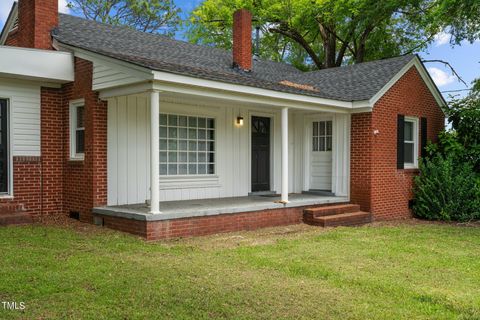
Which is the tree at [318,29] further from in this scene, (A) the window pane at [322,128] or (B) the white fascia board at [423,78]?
(A) the window pane at [322,128]

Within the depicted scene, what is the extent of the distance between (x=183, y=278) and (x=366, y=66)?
1001 centimetres

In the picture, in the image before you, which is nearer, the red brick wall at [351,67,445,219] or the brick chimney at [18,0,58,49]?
the brick chimney at [18,0,58,49]

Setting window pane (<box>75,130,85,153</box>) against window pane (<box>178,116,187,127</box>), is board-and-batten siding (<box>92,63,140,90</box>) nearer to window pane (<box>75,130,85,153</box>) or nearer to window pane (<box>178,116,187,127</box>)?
window pane (<box>75,130,85,153</box>)

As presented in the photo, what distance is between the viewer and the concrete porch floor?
7746 millimetres

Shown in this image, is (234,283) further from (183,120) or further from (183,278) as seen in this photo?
(183,120)

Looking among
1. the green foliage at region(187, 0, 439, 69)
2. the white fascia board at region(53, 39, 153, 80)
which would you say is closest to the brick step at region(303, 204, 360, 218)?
the white fascia board at region(53, 39, 153, 80)

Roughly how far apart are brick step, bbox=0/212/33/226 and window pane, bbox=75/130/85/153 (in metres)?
1.59

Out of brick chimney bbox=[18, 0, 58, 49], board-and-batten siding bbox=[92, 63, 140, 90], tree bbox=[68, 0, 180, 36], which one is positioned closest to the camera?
board-and-batten siding bbox=[92, 63, 140, 90]

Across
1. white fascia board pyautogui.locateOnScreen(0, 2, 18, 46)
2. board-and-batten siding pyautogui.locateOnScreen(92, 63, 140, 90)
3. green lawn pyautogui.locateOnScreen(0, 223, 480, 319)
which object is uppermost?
white fascia board pyautogui.locateOnScreen(0, 2, 18, 46)

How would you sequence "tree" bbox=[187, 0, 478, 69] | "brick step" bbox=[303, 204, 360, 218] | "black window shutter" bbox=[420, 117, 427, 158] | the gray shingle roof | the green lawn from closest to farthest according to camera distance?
1. the green lawn
2. the gray shingle roof
3. "brick step" bbox=[303, 204, 360, 218]
4. "black window shutter" bbox=[420, 117, 427, 158]
5. "tree" bbox=[187, 0, 478, 69]

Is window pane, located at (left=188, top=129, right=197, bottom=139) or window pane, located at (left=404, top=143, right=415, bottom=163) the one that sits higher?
window pane, located at (left=188, top=129, right=197, bottom=139)

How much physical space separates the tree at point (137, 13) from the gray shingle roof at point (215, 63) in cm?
1714

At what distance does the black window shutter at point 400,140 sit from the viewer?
37.8 ft

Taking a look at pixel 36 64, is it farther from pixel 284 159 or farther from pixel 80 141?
pixel 284 159
